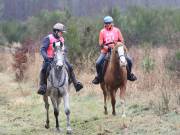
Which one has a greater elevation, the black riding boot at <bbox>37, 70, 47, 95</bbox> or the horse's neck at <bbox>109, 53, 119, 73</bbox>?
the horse's neck at <bbox>109, 53, 119, 73</bbox>

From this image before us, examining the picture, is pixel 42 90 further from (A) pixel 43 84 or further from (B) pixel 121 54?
(B) pixel 121 54

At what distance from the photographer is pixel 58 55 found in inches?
458

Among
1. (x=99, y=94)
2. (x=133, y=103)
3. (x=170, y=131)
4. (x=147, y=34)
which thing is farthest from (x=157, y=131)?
(x=147, y=34)

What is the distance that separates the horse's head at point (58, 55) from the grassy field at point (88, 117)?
164 cm

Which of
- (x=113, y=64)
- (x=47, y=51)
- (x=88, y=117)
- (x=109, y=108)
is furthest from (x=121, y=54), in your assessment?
(x=109, y=108)

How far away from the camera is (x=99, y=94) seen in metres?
17.7

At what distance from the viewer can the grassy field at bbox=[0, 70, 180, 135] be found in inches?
454

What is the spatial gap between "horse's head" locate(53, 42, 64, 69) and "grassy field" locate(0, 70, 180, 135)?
164cm

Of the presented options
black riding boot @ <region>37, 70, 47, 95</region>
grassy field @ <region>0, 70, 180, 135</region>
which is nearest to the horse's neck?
grassy field @ <region>0, 70, 180, 135</region>

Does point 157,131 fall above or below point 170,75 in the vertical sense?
below

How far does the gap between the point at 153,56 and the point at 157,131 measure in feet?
25.6

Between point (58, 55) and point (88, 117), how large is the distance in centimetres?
308

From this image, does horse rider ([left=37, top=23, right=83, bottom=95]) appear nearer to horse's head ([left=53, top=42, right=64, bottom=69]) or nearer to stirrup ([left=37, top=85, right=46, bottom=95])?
stirrup ([left=37, top=85, right=46, bottom=95])

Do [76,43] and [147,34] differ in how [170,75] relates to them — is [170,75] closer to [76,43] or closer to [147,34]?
[76,43]
